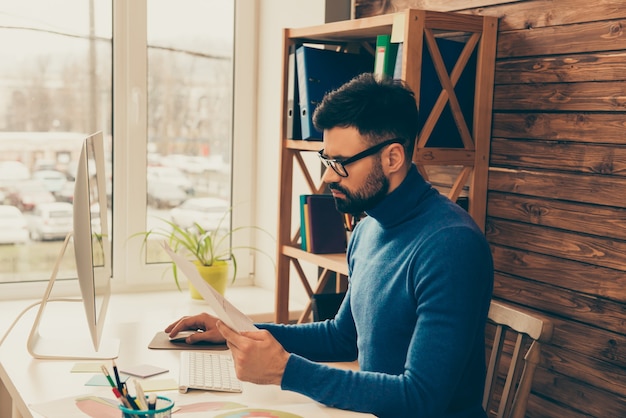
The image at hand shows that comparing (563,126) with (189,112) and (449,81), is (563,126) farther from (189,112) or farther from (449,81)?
(189,112)

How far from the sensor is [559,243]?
2031 millimetres

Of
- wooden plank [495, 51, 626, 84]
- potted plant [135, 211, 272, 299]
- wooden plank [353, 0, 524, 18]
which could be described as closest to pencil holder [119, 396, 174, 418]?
wooden plank [495, 51, 626, 84]

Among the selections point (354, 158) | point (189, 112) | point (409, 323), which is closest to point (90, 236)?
point (354, 158)

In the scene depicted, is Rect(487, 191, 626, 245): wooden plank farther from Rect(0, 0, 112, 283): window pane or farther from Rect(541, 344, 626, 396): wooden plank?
Rect(0, 0, 112, 283): window pane

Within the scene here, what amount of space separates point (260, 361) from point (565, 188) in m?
0.97

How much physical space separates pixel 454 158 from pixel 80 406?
3.91 feet

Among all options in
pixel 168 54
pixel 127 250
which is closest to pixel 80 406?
pixel 127 250

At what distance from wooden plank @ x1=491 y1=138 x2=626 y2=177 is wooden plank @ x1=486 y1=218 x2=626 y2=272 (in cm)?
17

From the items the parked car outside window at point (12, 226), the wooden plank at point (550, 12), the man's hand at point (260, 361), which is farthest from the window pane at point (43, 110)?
the man's hand at point (260, 361)

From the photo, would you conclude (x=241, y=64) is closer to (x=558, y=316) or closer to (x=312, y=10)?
(x=312, y=10)

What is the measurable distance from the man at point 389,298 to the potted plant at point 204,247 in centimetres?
101

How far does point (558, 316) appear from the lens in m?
2.04

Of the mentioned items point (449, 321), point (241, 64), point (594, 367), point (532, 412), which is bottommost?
point (532, 412)

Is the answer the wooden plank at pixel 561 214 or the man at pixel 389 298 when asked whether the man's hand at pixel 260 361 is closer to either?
the man at pixel 389 298
